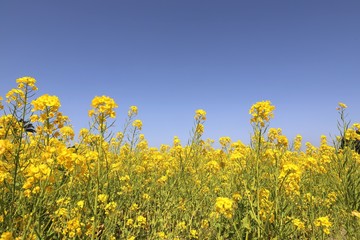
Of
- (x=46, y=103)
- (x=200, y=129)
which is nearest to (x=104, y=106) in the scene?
(x=46, y=103)

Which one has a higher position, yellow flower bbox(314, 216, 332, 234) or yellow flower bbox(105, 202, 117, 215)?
yellow flower bbox(105, 202, 117, 215)

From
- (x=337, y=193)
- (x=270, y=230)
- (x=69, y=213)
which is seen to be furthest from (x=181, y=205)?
(x=337, y=193)

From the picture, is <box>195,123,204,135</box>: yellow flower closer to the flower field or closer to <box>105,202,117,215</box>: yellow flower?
the flower field

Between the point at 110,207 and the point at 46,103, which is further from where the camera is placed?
the point at 110,207

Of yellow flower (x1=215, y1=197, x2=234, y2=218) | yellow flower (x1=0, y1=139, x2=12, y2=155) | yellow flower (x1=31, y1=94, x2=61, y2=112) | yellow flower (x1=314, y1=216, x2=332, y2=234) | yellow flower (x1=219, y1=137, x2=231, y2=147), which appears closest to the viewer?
yellow flower (x1=0, y1=139, x2=12, y2=155)

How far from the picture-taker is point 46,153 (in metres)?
1.77

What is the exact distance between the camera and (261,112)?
2637mm

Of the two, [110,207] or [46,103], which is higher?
[46,103]

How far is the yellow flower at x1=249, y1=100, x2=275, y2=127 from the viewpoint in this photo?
2.61 m

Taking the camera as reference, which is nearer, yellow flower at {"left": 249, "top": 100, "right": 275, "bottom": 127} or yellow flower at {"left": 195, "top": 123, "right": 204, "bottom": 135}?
yellow flower at {"left": 249, "top": 100, "right": 275, "bottom": 127}

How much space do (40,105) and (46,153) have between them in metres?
0.40

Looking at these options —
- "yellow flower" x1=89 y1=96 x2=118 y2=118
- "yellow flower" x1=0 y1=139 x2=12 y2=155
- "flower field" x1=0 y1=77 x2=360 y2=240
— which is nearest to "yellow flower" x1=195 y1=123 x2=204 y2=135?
"flower field" x1=0 y1=77 x2=360 y2=240

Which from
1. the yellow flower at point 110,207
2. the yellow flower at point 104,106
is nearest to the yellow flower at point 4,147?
the yellow flower at point 104,106

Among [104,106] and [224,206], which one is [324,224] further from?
[104,106]
